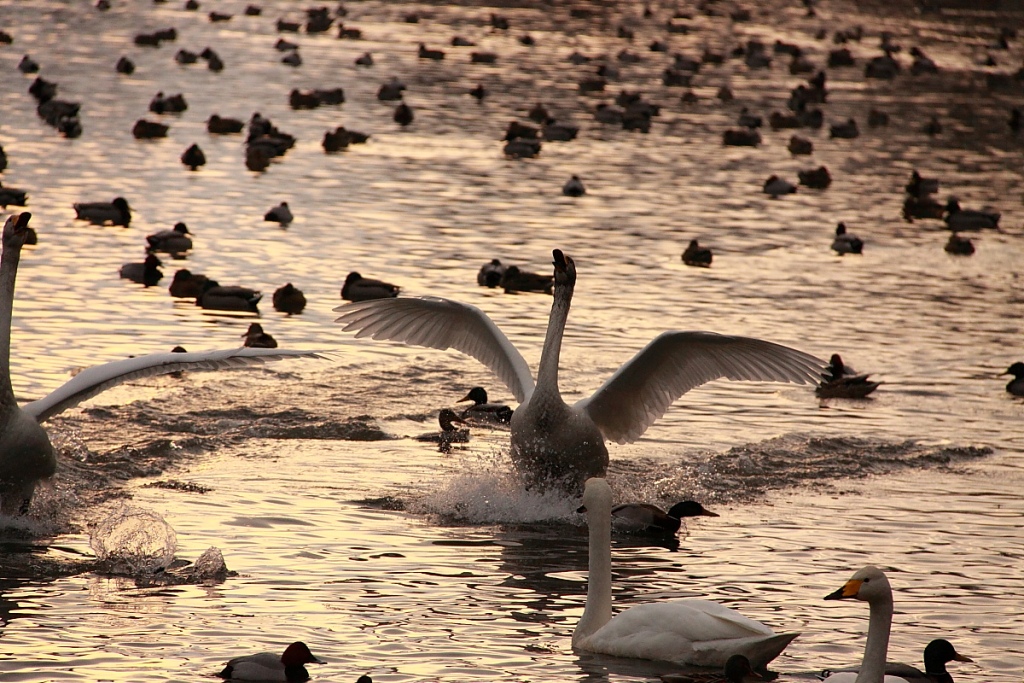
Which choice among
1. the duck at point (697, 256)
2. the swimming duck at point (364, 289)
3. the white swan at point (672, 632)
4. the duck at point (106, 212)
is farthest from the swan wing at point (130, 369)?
the duck at point (697, 256)

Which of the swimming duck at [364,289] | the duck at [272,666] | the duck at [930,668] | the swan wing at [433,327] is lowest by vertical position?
the duck at [272,666]

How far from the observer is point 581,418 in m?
12.0

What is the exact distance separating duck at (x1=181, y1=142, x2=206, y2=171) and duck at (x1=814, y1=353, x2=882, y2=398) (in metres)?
15.5

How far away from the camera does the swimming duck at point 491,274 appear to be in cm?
2034

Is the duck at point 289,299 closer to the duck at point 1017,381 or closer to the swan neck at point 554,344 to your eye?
the swan neck at point 554,344

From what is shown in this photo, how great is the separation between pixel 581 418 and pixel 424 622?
310 centimetres

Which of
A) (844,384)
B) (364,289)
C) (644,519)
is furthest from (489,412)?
(364,289)

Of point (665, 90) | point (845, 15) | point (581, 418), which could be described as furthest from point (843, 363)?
point (845, 15)

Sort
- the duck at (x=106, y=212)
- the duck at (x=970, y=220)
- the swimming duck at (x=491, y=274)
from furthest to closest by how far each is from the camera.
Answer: the duck at (x=970, y=220) < the duck at (x=106, y=212) < the swimming duck at (x=491, y=274)

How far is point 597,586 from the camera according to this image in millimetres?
8945

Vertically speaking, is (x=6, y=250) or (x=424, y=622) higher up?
(x=6, y=250)

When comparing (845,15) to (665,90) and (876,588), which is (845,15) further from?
(876,588)

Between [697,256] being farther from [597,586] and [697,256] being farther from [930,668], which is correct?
[930,668]

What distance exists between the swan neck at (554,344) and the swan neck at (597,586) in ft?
8.16
